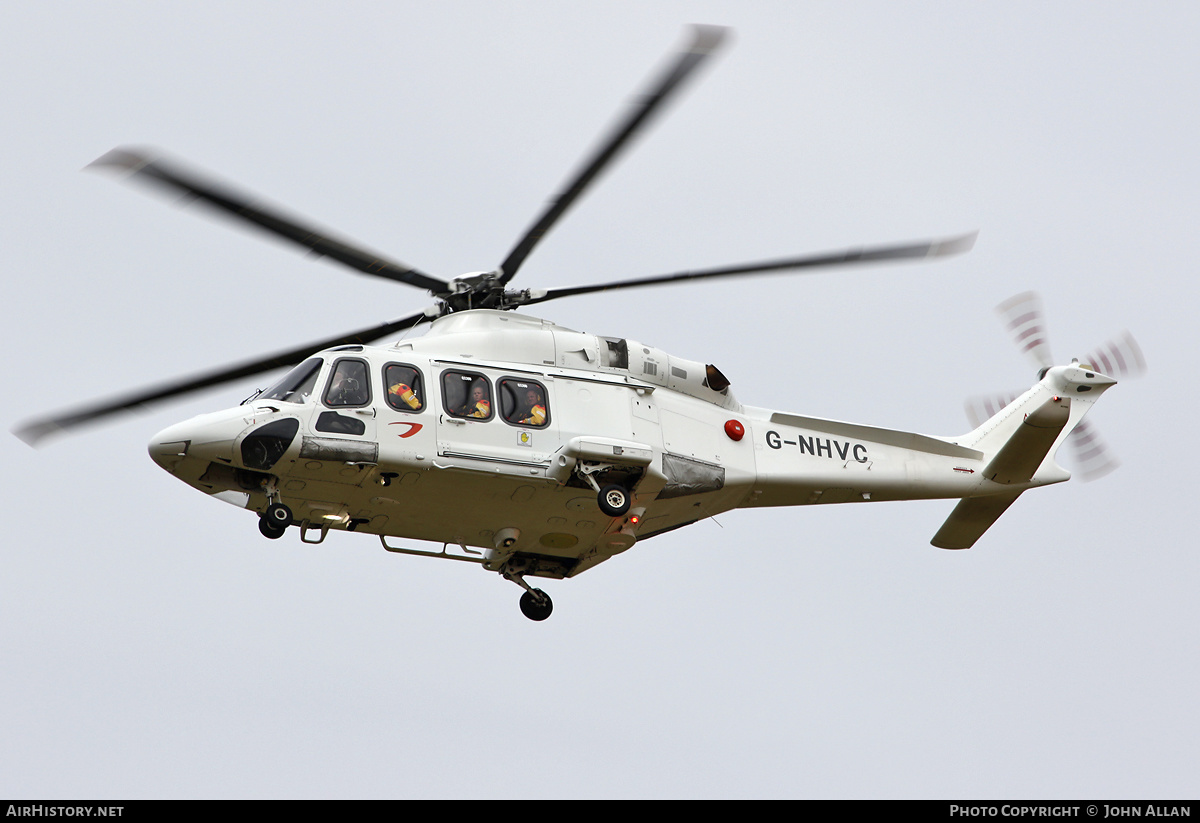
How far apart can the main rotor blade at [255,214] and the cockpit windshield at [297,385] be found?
1358mm

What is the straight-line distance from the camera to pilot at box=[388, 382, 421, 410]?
18938 millimetres

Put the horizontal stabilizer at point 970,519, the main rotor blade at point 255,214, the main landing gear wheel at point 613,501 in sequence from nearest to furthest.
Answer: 1. the main rotor blade at point 255,214
2. the main landing gear wheel at point 613,501
3. the horizontal stabilizer at point 970,519

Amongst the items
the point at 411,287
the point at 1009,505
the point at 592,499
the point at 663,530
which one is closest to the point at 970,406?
the point at 1009,505

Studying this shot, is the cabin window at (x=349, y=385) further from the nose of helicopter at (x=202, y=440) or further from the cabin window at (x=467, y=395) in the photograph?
the nose of helicopter at (x=202, y=440)

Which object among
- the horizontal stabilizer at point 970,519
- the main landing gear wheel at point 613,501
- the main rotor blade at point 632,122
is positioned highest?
the main rotor blade at point 632,122

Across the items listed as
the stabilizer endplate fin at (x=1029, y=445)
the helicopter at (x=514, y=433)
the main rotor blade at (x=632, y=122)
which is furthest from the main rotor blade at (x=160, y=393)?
the stabilizer endplate fin at (x=1029, y=445)

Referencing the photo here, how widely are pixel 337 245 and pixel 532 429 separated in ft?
11.1

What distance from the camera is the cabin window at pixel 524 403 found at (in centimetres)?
1941

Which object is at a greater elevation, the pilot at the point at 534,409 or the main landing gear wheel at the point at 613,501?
the pilot at the point at 534,409

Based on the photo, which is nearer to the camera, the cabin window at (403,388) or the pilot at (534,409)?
the cabin window at (403,388)

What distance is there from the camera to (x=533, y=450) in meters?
19.3

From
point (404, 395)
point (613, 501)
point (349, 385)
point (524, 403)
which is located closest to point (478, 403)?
point (524, 403)

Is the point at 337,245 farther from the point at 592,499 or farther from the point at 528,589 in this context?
the point at 528,589

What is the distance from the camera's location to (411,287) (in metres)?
20.0
